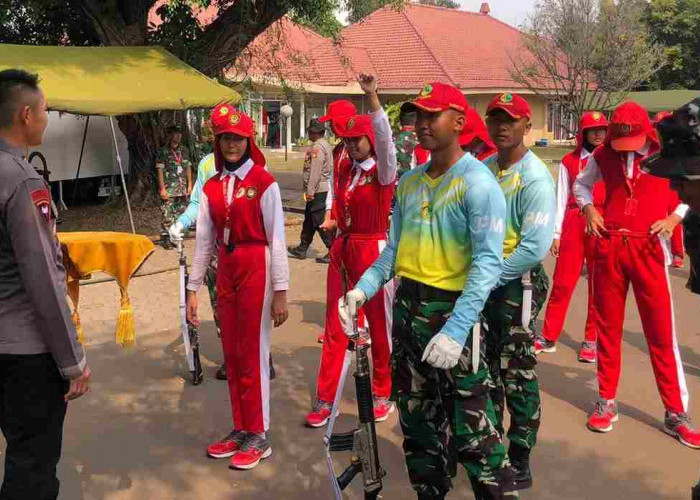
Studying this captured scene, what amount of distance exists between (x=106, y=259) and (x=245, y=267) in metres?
0.92

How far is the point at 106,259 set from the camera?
15.0ft

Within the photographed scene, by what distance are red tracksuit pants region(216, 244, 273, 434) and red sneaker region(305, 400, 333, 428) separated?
53 centimetres

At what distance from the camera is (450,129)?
3.19m

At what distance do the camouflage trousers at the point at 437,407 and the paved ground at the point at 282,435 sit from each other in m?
0.81

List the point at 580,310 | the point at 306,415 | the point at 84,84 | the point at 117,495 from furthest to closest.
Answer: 1. the point at 84,84
2. the point at 580,310
3. the point at 306,415
4. the point at 117,495

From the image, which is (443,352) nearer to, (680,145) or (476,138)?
(680,145)

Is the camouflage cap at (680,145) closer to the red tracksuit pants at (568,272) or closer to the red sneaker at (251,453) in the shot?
the red sneaker at (251,453)

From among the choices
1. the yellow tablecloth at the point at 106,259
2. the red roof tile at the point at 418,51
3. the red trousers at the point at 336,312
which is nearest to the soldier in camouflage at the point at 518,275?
the red trousers at the point at 336,312

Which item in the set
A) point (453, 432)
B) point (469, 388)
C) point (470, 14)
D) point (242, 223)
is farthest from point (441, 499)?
point (470, 14)

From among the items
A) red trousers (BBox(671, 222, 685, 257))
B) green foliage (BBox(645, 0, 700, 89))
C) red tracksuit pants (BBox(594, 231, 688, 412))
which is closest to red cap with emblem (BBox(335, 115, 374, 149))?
red tracksuit pants (BBox(594, 231, 688, 412))

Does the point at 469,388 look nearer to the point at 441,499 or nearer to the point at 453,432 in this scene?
the point at 453,432

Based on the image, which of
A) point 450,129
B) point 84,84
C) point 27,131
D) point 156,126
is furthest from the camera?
point 156,126

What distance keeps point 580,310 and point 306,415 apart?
421cm

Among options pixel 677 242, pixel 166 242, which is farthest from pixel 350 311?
pixel 166 242
